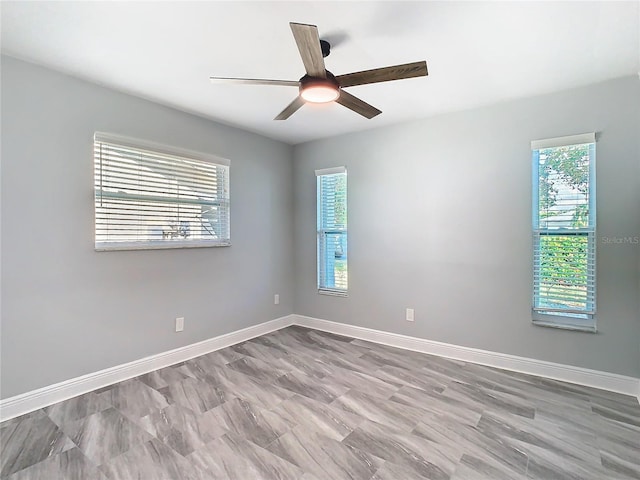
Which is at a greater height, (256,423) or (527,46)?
(527,46)

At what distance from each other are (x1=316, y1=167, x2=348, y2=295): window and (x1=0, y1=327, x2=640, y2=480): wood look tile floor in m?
1.36

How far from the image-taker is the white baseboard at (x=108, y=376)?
228 cm

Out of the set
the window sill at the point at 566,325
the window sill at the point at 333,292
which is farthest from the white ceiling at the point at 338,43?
Result: the window sill at the point at 333,292

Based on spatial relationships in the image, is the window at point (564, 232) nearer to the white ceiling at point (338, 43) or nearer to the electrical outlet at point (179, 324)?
the white ceiling at point (338, 43)

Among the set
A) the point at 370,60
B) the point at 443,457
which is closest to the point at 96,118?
the point at 370,60

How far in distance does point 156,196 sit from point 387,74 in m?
2.35

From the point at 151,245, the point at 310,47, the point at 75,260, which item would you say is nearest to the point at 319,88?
the point at 310,47

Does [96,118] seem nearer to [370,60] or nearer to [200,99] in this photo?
[200,99]

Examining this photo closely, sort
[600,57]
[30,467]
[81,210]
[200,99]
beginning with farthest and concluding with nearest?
[200,99]
[81,210]
[600,57]
[30,467]

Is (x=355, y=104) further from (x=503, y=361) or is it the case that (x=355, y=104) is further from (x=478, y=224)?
(x=503, y=361)

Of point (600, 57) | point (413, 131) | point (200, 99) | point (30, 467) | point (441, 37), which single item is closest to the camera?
point (30, 467)

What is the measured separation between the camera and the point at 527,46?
7.02 feet

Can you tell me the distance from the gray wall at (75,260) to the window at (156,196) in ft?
0.30

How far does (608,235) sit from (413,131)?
199 centimetres
